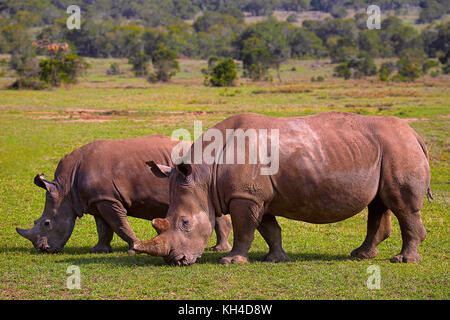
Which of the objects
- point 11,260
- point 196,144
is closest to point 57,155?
point 11,260

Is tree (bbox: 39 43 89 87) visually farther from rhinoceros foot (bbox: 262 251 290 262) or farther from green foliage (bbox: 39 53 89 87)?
rhinoceros foot (bbox: 262 251 290 262)

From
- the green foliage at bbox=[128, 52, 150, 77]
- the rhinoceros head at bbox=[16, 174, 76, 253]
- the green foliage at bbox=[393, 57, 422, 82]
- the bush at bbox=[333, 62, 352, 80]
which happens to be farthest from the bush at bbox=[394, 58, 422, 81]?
the rhinoceros head at bbox=[16, 174, 76, 253]

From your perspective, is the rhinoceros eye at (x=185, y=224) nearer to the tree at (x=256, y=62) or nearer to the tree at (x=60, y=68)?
the tree at (x=60, y=68)

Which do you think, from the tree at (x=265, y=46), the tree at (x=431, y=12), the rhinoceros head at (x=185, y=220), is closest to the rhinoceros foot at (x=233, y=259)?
the rhinoceros head at (x=185, y=220)

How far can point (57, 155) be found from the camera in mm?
20172

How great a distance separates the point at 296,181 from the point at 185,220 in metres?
1.59

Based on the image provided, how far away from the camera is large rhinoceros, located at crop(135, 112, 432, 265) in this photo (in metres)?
8.59

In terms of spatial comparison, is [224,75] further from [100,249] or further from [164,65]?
[100,249]

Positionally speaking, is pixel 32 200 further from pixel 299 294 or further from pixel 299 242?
pixel 299 294

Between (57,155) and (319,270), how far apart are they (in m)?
13.5

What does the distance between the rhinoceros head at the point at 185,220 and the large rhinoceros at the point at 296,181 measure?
1 cm

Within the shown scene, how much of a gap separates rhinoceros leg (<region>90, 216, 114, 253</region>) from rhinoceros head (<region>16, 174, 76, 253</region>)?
1.56ft

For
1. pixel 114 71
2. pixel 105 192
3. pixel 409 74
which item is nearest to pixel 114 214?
pixel 105 192

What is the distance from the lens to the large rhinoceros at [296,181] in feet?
28.2
